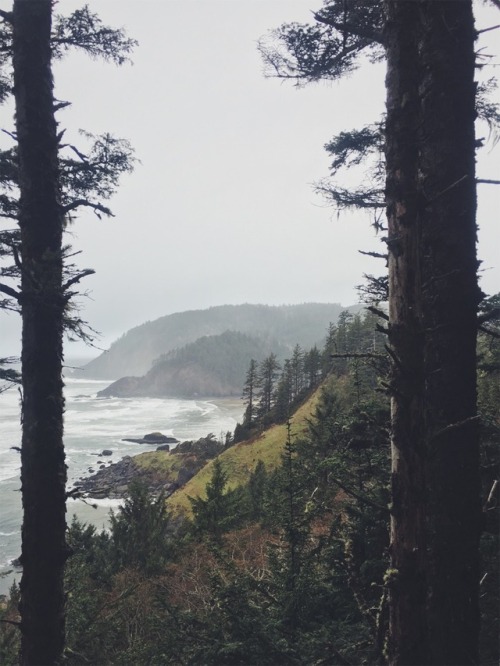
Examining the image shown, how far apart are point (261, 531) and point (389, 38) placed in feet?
55.4

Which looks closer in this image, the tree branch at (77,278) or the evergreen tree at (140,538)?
the tree branch at (77,278)

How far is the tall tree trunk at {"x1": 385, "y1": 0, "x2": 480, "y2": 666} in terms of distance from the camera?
3.26 metres

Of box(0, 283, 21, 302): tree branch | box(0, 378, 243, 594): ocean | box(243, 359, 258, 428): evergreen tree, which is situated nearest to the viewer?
box(0, 283, 21, 302): tree branch

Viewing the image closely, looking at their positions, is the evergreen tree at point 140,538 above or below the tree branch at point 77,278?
below

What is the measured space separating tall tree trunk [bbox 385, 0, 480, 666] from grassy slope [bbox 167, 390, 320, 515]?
116 feet

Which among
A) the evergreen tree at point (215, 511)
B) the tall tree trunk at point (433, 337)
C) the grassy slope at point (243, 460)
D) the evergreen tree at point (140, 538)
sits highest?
the tall tree trunk at point (433, 337)

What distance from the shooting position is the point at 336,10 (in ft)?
21.7

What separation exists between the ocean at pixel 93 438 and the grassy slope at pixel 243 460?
730 cm

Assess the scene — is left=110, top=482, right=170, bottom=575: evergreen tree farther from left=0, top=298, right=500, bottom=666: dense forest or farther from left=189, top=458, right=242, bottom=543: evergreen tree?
left=0, top=298, right=500, bottom=666: dense forest

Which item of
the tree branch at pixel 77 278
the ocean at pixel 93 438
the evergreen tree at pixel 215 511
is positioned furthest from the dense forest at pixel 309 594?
the ocean at pixel 93 438

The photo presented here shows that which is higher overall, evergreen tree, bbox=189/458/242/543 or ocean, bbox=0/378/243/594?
evergreen tree, bbox=189/458/242/543

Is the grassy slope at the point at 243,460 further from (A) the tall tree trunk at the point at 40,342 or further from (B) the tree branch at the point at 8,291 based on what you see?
(B) the tree branch at the point at 8,291

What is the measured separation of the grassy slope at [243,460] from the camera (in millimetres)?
40031

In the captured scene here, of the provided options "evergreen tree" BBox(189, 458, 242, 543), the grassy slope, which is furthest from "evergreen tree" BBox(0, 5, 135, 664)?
the grassy slope
